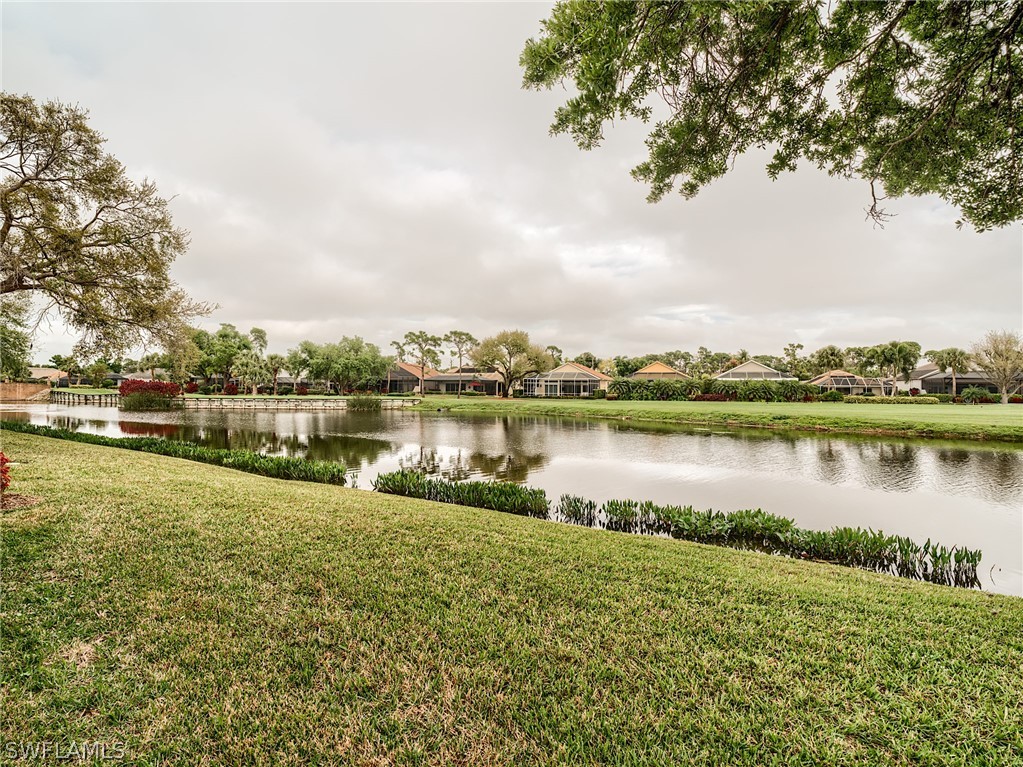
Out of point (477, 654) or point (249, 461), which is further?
point (249, 461)

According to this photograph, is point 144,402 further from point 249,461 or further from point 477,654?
point 477,654

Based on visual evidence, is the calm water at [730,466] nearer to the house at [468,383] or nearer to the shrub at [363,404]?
the shrub at [363,404]

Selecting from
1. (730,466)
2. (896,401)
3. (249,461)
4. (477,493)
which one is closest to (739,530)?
(477,493)

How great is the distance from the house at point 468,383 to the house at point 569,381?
707 centimetres

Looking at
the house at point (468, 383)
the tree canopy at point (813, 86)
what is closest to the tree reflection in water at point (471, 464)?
the tree canopy at point (813, 86)

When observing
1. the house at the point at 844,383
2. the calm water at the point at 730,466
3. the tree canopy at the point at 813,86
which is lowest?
the calm water at the point at 730,466

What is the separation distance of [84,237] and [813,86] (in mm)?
15728

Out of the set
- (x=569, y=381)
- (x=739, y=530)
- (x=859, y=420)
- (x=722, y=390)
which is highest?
(x=569, y=381)

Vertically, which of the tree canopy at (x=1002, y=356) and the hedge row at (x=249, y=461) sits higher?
the tree canopy at (x=1002, y=356)

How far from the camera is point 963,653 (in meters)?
3.16

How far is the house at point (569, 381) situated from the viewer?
60594 mm

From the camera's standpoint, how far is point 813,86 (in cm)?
427

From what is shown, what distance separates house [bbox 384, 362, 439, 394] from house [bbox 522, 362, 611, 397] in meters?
18.9

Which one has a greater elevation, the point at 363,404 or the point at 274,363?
the point at 274,363
